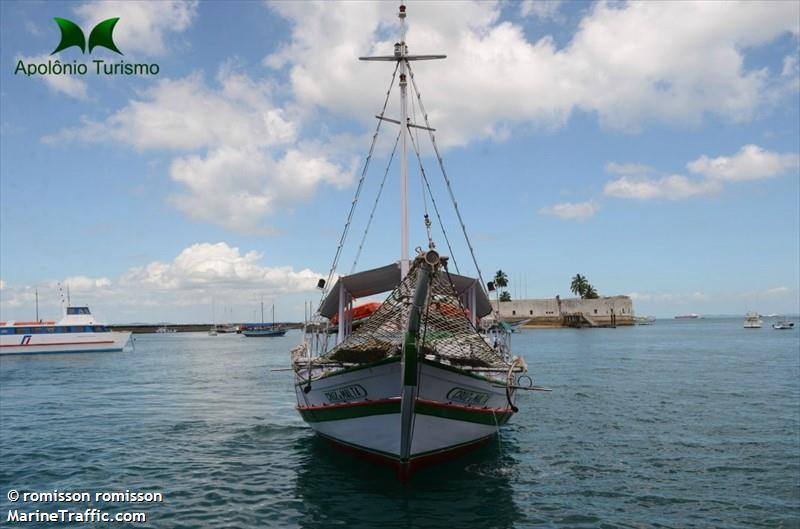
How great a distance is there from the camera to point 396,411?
462 inches

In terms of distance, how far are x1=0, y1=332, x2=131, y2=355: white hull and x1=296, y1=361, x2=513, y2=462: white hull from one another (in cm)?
6332

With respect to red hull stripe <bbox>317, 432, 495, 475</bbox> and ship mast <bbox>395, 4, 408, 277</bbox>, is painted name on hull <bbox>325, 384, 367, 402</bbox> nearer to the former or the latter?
red hull stripe <bbox>317, 432, 495, 475</bbox>

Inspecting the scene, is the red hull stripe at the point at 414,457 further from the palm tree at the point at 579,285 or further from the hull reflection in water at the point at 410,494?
the palm tree at the point at 579,285

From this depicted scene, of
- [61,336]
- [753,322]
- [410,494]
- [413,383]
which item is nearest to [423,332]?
[413,383]

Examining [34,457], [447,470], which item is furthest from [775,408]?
[34,457]

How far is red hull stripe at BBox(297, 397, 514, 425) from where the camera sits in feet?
39.1

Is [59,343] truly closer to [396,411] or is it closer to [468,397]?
[468,397]

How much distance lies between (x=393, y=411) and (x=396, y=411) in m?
0.09

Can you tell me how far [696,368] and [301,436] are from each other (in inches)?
1268

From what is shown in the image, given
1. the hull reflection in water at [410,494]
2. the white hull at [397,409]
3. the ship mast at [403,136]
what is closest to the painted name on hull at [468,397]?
the white hull at [397,409]

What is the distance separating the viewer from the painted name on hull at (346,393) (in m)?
12.5

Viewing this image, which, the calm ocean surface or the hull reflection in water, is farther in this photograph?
the calm ocean surface

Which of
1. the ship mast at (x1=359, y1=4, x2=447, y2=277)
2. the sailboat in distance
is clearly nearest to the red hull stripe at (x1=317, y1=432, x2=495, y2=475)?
the sailboat in distance

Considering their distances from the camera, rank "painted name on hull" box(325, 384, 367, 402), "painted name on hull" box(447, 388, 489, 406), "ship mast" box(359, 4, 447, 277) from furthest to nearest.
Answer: "ship mast" box(359, 4, 447, 277) < "painted name on hull" box(447, 388, 489, 406) < "painted name on hull" box(325, 384, 367, 402)
